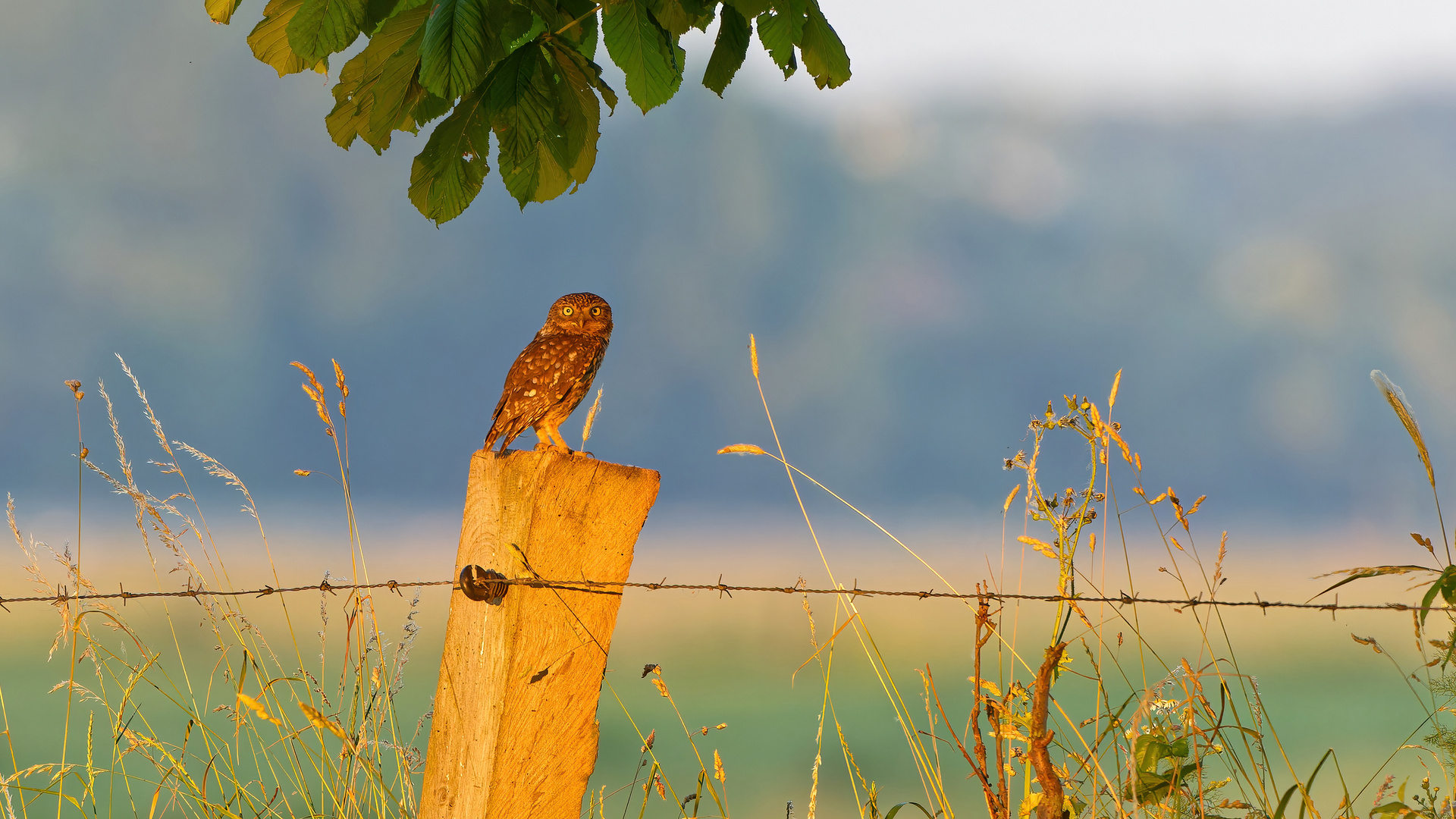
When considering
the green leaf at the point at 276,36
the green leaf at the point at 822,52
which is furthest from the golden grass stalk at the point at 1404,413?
the green leaf at the point at 276,36

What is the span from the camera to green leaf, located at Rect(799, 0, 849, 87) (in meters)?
2.55

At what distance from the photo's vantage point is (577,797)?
1.97 m

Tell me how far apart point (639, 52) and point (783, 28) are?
0.41 m

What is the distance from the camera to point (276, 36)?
247 centimetres

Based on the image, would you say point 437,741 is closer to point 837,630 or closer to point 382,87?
point 837,630

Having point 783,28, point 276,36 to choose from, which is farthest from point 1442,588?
point 276,36

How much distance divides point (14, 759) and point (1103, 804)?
3045 mm

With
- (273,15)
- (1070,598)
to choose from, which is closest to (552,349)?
(273,15)

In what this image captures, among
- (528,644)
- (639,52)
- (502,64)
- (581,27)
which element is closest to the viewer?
(528,644)

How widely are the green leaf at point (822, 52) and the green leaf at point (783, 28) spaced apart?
2.6 inches

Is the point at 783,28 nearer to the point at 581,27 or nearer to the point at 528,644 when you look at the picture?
the point at 581,27

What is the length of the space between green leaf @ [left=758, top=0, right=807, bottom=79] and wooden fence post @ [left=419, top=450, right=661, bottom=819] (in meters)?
1.24

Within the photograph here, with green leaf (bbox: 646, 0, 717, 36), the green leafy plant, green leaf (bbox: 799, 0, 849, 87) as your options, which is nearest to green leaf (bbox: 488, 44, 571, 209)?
the green leafy plant

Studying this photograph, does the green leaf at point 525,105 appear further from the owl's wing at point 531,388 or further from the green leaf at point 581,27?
the owl's wing at point 531,388
